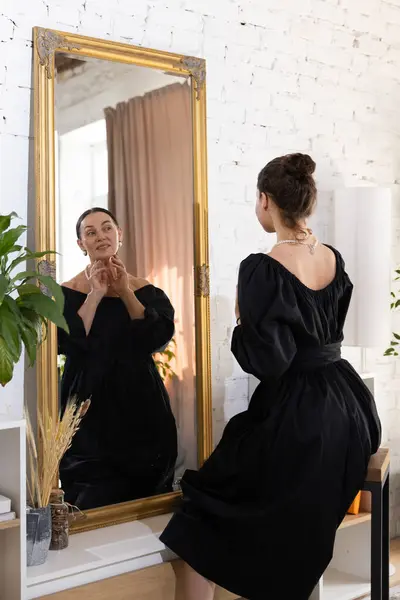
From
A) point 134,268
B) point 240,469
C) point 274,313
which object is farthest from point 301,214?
point 240,469

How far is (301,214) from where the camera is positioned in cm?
289

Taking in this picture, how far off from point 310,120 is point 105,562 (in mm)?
2218

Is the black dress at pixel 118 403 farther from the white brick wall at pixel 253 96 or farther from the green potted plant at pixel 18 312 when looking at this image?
the green potted plant at pixel 18 312

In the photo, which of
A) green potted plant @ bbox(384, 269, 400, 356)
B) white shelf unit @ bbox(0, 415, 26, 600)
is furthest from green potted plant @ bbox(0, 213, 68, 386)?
green potted plant @ bbox(384, 269, 400, 356)

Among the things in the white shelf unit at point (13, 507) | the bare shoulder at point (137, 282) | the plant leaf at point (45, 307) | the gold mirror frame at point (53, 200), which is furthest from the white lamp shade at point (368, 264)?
the plant leaf at point (45, 307)

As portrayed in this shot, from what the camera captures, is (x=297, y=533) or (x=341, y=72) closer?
(x=297, y=533)

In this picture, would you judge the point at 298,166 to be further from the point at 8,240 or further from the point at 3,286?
the point at 3,286

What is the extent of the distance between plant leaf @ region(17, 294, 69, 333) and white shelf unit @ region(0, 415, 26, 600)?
0.41m

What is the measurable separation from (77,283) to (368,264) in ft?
4.84

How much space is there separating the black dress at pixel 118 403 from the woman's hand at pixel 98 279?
0.04 m

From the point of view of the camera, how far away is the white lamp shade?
12.3 ft

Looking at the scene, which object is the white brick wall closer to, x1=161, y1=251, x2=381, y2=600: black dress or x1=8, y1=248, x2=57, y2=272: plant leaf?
x1=8, y1=248, x2=57, y2=272: plant leaf

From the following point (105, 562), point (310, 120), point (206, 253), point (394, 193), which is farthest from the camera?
point (394, 193)

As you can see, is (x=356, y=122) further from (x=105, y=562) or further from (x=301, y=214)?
(x=105, y=562)
